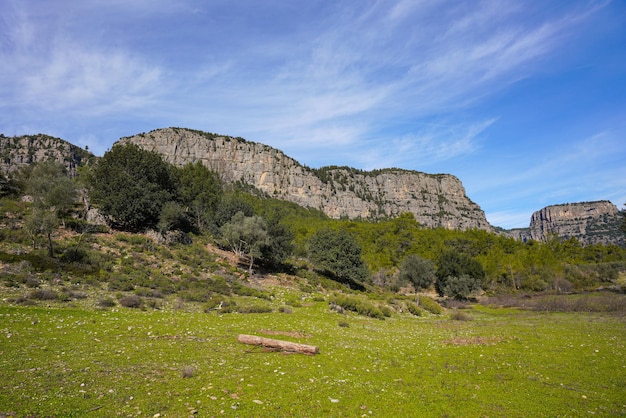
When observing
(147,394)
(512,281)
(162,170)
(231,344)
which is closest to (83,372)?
(147,394)

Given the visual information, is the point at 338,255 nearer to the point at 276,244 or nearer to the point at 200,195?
the point at 276,244

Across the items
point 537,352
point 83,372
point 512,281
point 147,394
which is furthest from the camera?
point 512,281

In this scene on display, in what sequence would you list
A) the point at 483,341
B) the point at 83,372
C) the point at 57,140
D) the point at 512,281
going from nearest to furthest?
the point at 83,372 < the point at 483,341 < the point at 512,281 < the point at 57,140

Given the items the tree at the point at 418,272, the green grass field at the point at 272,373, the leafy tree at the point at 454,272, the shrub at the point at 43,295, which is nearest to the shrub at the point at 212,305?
the green grass field at the point at 272,373

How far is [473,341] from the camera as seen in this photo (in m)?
19.3

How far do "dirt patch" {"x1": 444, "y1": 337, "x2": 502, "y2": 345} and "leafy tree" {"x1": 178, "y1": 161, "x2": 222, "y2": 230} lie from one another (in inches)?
2269

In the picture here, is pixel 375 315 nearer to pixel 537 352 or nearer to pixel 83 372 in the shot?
pixel 537 352

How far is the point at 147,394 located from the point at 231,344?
657 cm

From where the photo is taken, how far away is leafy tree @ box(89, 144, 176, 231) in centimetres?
5019

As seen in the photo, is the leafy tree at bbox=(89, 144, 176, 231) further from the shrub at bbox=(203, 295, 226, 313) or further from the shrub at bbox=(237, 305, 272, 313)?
the shrub at bbox=(237, 305, 272, 313)

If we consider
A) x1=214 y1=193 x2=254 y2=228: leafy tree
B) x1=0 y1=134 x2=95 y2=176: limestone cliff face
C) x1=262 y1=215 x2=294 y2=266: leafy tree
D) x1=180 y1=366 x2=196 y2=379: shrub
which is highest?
x1=0 y1=134 x2=95 y2=176: limestone cliff face

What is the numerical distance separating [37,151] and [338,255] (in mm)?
176703

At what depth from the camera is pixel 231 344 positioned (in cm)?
1475

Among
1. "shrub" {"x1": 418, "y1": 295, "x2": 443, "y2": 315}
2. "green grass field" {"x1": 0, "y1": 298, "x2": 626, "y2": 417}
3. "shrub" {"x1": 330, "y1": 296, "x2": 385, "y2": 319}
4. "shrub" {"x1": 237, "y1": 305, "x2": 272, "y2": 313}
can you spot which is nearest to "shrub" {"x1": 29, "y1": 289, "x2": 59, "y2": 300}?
"green grass field" {"x1": 0, "y1": 298, "x2": 626, "y2": 417}
